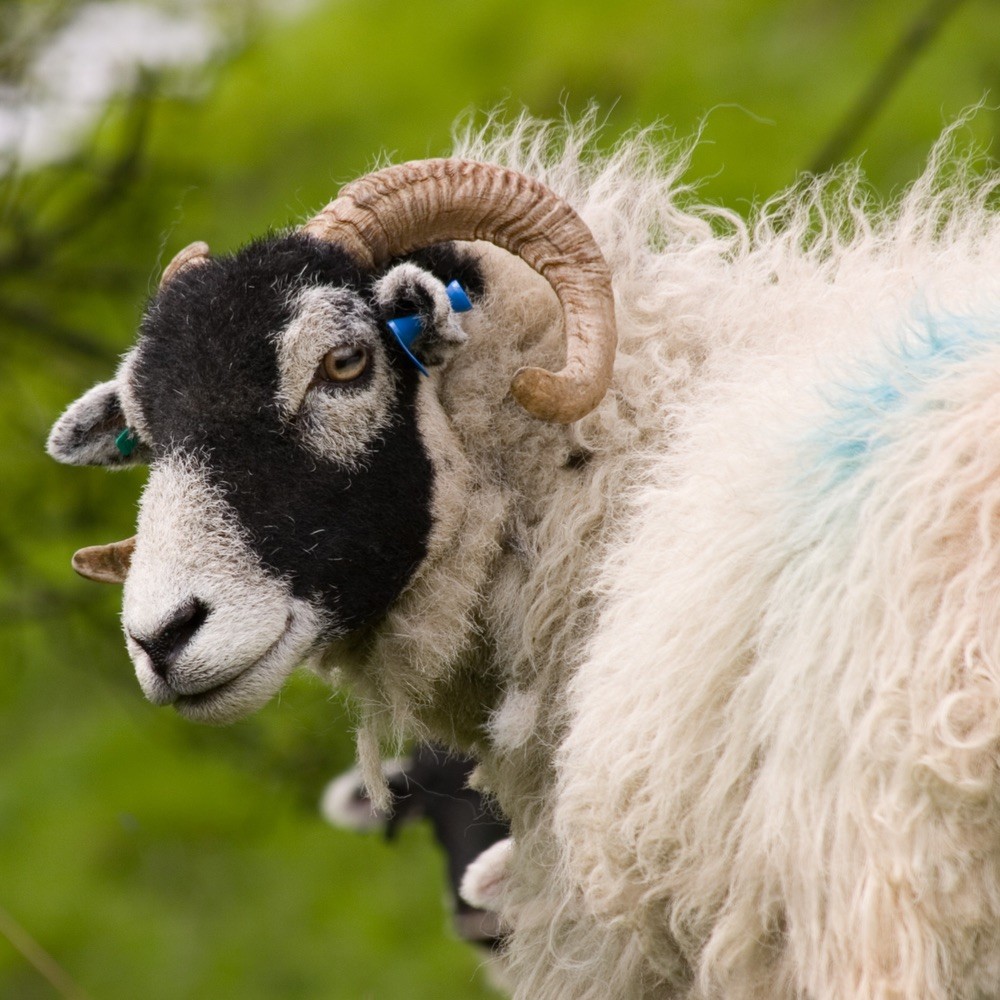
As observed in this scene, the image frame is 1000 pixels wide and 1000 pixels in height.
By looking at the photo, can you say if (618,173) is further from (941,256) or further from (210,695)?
(210,695)

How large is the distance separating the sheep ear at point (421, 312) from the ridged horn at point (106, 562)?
93cm

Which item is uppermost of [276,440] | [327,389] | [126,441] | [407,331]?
[407,331]

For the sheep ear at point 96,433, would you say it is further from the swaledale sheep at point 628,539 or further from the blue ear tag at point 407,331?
the blue ear tag at point 407,331

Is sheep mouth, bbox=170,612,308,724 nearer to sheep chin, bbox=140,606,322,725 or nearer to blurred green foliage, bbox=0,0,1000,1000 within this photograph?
sheep chin, bbox=140,606,322,725

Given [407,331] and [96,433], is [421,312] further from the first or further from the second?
[96,433]

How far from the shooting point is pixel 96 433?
137 inches

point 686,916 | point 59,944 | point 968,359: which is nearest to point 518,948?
point 686,916

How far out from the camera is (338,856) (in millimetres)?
9789

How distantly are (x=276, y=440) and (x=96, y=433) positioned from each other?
77 cm

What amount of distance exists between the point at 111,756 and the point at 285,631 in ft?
26.8

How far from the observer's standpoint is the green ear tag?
11.0 feet

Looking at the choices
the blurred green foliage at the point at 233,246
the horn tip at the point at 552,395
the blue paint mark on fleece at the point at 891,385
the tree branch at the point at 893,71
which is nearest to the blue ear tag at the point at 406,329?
the horn tip at the point at 552,395


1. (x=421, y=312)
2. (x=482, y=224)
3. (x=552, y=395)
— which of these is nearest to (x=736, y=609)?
(x=552, y=395)

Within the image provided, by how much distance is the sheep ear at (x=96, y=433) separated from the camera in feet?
11.3
